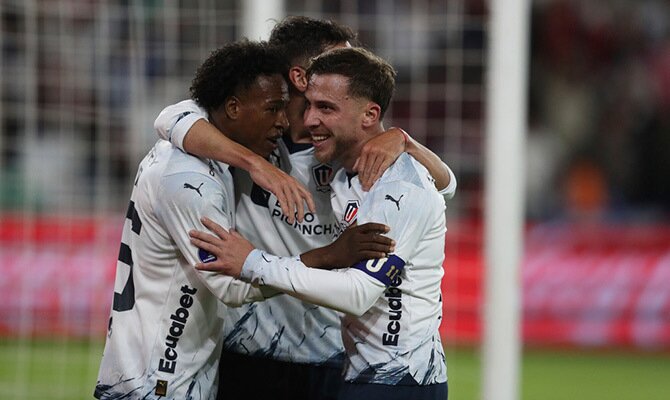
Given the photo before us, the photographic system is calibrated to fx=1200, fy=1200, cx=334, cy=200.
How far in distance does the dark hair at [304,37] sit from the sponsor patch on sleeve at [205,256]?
1.05 metres

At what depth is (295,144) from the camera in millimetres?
4891

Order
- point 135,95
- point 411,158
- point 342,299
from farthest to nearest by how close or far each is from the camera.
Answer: point 135,95 < point 411,158 < point 342,299

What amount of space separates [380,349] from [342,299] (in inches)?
12.1

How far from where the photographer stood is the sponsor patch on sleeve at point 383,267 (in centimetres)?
412

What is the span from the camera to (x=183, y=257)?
14.2ft

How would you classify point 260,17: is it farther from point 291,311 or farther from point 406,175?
point 406,175

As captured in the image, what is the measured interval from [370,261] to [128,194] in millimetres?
7938

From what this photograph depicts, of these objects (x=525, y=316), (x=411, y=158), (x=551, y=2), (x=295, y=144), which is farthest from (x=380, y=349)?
(x=551, y=2)

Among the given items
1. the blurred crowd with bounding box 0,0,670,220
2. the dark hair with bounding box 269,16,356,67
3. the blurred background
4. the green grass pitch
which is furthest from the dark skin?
the blurred crowd with bounding box 0,0,670,220

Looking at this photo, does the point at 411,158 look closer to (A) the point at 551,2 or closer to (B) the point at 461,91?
(B) the point at 461,91

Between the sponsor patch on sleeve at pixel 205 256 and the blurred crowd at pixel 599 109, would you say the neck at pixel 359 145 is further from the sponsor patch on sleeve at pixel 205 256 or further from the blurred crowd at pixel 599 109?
the blurred crowd at pixel 599 109

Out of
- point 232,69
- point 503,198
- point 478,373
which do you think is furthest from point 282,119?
point 478,373

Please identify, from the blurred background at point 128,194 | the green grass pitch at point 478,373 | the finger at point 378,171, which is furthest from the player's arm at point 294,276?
the blurred background at point 128,194

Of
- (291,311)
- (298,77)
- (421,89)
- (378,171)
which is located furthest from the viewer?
(421,89)
